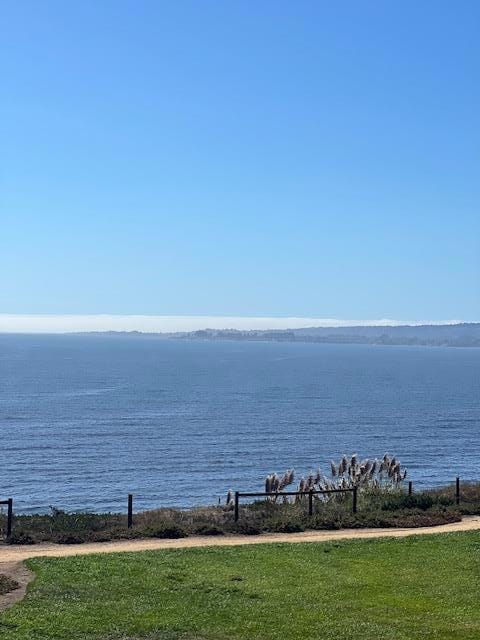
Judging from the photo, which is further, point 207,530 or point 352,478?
point 352,478

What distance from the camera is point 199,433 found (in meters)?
76.4

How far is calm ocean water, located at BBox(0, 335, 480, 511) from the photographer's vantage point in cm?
5244

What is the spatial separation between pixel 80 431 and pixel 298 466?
2508cm

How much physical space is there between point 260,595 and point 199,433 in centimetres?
6021

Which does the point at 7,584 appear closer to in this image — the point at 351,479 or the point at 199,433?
the point at 351,479

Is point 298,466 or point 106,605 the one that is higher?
point 106,605

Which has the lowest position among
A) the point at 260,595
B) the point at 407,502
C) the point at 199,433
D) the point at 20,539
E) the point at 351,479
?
the point at 199,433

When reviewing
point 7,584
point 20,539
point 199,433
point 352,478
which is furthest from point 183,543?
point 199,433

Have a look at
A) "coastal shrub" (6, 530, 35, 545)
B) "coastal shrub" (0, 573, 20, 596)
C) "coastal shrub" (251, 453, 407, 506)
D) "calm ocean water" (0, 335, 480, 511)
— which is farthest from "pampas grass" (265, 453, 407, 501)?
"coastal shrub" (0, 573, 20, 596)

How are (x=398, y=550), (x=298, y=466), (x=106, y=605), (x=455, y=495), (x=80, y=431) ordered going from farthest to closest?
(x=80, y=431) → (x=298, y=466) → (x=455, y=495) → (x=398, y=550) → (x=106, y=605)

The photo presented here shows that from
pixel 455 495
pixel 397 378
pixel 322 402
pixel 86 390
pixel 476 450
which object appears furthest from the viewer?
pixel 397 378

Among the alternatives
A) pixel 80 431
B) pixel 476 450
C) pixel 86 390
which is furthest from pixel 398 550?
pixel 86 390

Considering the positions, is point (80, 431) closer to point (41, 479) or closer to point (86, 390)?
point (41, 479)

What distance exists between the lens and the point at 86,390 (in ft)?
391
